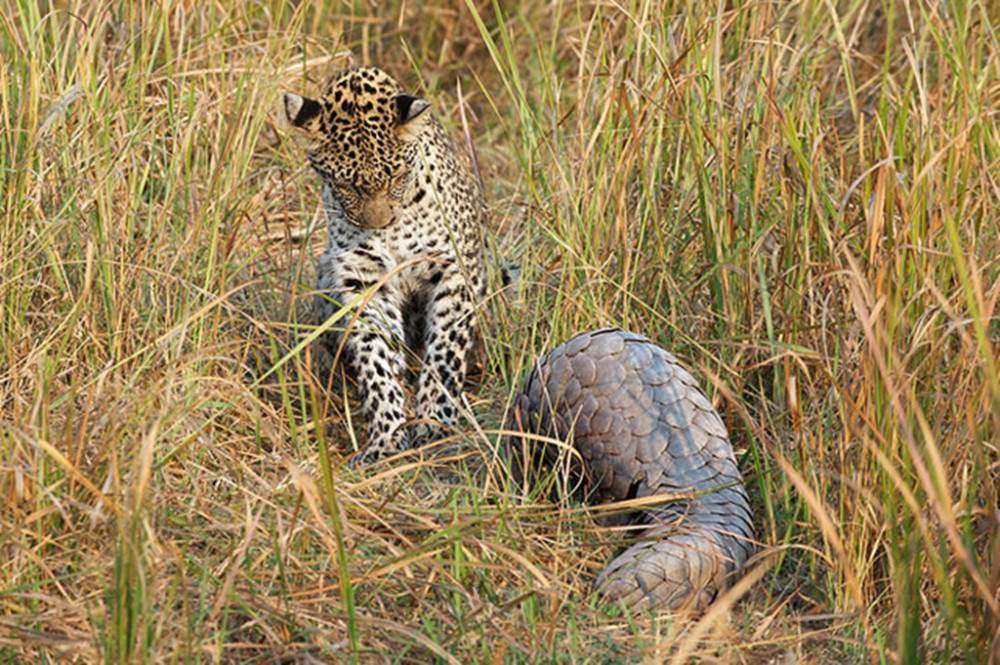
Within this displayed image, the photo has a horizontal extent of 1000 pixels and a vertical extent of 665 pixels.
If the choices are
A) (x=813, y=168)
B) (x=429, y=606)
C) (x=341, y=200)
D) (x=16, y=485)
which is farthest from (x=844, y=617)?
(x=341, y=200)

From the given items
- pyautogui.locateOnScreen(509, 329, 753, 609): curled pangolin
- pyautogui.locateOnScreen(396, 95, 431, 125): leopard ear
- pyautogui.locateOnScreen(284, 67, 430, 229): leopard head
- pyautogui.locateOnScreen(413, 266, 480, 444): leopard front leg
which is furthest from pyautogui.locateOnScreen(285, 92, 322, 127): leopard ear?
pyautogui.locateOnScreen(509, 329, 753, 609): curled pangolin

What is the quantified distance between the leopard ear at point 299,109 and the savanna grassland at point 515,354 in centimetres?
9

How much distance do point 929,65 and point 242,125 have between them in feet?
10.4

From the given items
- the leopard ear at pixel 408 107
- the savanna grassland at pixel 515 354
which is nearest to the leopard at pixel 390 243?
the leopard ear at pixel 408 107

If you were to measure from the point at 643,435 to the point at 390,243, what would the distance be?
180 centimetres

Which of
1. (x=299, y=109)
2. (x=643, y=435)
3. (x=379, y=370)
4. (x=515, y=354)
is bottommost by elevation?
(x=379, y=370)

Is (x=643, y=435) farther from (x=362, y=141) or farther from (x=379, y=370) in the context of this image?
(x=362, y=141)

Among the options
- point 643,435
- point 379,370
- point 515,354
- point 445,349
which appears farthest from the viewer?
point 445,349

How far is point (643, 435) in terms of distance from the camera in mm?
4340

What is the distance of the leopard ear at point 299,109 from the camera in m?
5.66

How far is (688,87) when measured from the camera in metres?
5.08

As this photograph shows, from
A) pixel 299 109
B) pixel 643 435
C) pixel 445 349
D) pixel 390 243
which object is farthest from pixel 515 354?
pixel 299 109

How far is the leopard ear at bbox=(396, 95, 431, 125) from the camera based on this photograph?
222 inches

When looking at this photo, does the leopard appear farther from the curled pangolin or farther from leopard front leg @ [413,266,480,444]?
the curled pangolin
